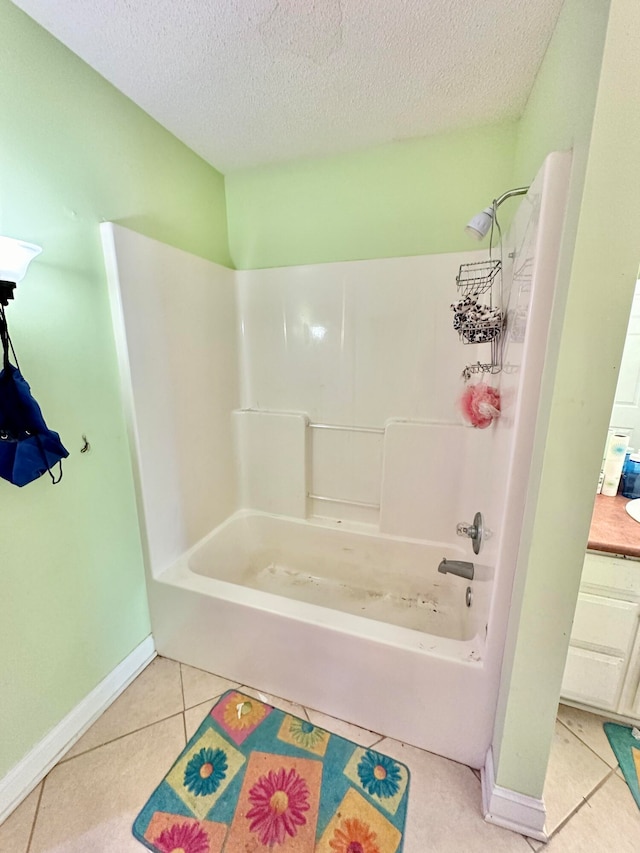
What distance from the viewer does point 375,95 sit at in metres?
1.33

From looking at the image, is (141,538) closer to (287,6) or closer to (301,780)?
(301,780)

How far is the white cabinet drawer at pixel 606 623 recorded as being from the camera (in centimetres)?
123

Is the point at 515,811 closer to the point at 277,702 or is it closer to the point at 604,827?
the point at 604,827

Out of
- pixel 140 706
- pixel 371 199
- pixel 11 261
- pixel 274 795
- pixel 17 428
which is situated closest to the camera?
pixel 11 261

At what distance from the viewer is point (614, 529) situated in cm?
128

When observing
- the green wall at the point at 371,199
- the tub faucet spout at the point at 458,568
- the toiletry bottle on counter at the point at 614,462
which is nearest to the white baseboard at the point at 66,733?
the tub faucet spout at the point at 458,568

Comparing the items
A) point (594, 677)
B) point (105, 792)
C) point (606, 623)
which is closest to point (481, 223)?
point (606, 623)

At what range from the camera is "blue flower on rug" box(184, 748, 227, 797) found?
3.89ft

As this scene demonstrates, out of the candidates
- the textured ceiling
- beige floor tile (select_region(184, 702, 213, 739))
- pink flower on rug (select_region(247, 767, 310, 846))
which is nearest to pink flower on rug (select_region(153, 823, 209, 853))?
pink flower on rug (select_region(247, 767, 310, 846))

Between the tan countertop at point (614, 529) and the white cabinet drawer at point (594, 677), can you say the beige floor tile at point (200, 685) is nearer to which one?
the white cabinet drawer at point (594, 677)

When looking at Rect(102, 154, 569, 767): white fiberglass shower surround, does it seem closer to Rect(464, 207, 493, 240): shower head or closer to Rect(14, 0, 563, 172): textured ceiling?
Rect(464, 207, 493, 240): shower head

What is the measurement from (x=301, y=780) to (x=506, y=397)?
1.49 metres

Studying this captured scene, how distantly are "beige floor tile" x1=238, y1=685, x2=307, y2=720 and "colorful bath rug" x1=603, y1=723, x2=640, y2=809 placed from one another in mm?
1160

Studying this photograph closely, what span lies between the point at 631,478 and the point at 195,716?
2090mm
